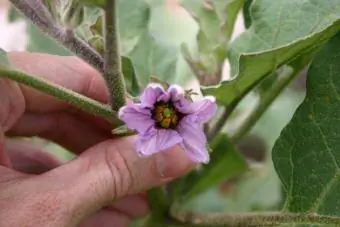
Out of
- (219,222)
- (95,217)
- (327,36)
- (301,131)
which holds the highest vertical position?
(327,36)

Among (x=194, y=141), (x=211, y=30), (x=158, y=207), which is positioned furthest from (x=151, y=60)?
(x=194, y=141)

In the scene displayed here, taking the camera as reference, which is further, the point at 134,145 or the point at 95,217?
the point at 95,217

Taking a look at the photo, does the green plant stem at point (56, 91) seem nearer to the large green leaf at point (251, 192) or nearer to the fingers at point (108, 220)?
the fingers at point (108, 220)

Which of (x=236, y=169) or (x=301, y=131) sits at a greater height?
(x=301, y=131)

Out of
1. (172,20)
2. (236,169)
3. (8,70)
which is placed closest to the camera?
(8,70)

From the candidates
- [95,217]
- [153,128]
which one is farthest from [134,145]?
[95,217]

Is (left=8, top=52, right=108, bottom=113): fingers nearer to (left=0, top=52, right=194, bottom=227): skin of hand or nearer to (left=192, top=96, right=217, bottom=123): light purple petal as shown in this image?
(left=0, top=52, right=194, bottom=227): skin of hand

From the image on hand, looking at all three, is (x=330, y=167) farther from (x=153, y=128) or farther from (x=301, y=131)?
(x=153, y=128)
